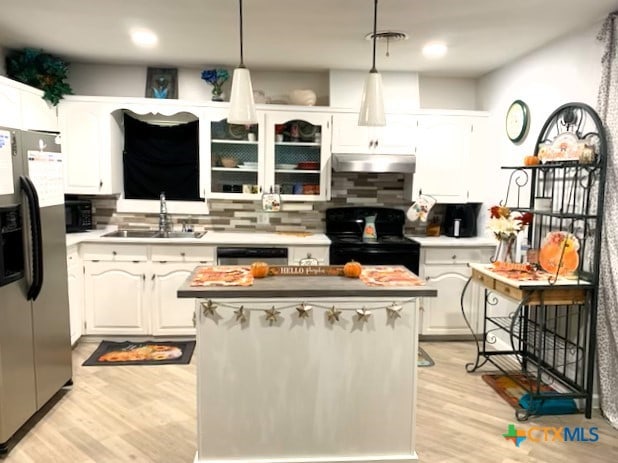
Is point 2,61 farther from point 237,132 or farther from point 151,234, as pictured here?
point 237,132

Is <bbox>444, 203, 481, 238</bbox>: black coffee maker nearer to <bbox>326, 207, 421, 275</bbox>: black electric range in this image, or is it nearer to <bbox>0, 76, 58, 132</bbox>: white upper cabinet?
<bbox>326, 207, 421, 275</bbox>: black electric range

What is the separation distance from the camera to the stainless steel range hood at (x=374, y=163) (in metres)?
3.86

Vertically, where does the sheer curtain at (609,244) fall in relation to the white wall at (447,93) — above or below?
below

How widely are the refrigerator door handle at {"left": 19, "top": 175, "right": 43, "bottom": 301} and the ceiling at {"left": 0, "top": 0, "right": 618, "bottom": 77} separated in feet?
3.61

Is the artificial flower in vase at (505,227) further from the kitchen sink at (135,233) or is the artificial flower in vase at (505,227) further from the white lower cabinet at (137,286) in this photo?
the kitchen sink at (135,233)

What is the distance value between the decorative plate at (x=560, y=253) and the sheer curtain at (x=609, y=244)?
0.49ft

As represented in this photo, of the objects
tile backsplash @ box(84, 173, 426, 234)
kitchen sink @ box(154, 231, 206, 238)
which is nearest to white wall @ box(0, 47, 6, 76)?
tile backsplash @ box(84, 173, 426, 234)

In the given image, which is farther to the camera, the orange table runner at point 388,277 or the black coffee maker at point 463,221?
the black coffee maker at point 463,221

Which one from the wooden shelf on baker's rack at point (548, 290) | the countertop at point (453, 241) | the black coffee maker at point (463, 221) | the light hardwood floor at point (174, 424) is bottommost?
the light hardwood floor at point (174, 424)

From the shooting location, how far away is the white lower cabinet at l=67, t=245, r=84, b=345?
11.8ft

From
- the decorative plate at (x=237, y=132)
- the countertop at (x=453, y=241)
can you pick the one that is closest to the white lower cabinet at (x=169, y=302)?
the decorative plate at (x=237, y=132)

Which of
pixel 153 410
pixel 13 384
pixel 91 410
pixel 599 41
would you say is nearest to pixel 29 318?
pixel 13 384

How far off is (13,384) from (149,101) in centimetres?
248

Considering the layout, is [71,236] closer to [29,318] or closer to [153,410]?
[29,318]
